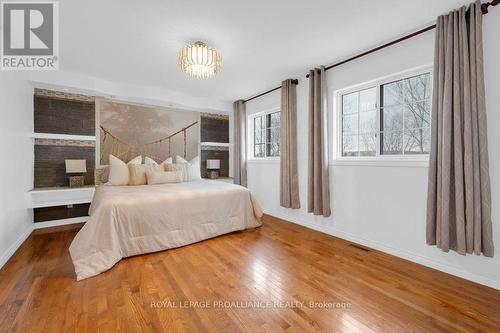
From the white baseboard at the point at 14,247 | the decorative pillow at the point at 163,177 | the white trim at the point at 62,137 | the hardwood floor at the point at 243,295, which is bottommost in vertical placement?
the hardwood floor at the point at 243,295

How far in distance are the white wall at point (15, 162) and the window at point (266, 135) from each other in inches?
149

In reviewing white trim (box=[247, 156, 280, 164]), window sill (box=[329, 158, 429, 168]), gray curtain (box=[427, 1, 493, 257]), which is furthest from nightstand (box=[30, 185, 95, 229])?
gray curtain (box=[427, 1, 493, 257])

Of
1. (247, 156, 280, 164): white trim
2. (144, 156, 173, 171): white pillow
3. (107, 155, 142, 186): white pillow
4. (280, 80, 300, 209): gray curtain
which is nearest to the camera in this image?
(107, 155, 142, 186): white pillow

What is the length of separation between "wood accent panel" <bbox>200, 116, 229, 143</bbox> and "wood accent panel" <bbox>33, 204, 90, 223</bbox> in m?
2.54

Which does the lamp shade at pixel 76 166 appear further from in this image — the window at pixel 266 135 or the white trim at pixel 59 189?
the window at pixel 266 135

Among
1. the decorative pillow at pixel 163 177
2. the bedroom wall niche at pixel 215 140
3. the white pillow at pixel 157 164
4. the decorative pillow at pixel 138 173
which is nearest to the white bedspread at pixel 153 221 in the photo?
the decorative pillow at pixel 163 177

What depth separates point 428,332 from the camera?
1446 mm

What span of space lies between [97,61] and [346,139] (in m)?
3.66

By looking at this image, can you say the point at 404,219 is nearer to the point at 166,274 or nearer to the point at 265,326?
the point at 265,326

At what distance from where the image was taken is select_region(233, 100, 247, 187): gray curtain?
16.9 feet

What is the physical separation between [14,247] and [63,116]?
6.75 feet

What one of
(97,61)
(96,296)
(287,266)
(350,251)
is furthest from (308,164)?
(97,61)

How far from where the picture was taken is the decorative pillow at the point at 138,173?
3.65 m

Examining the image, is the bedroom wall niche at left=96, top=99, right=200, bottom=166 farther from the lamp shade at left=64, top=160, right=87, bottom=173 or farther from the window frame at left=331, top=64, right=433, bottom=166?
the window frame at left=331, top=64, right=433, bottom=166
